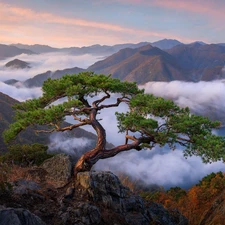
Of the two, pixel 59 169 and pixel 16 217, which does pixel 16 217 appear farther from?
pixel 59 169

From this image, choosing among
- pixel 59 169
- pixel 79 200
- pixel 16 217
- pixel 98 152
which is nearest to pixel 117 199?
pixel 79 200

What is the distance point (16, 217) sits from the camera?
6.76 m

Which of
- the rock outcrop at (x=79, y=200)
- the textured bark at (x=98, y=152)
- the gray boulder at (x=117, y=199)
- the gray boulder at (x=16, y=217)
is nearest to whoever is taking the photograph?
the gray boulder at (x=16, y=217)

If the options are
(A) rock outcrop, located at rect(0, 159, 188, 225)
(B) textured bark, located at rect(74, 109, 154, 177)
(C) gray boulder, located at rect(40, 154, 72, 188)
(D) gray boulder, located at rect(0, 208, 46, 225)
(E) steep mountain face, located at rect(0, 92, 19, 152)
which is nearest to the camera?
(D) gray boulder, located at rect(0, 208, 46, 225)

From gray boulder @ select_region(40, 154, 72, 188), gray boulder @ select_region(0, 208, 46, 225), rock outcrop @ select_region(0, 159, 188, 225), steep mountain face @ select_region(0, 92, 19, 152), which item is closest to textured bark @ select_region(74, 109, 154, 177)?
gray boulder @ select_region(40, 154, 72, 188)

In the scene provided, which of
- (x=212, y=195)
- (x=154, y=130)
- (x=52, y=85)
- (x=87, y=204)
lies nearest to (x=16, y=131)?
(x=52, y=85)

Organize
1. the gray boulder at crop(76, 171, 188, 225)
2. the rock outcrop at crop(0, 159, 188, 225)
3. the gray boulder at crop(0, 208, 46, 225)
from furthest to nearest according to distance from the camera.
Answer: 1. the gray boulder at crop(76, 171, 188, 225)
2. the rock outcrop at crop(0, 159, 188, 225)
3. the gray boulder at crop(0, 208, 46, 225)

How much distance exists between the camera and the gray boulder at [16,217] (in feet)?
21.8

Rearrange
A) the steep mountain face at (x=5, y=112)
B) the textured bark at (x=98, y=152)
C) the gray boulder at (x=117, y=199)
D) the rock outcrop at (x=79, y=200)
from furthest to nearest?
the steep mountain face at (x=5, y=112) < the textured bark at (x=98, y=152) < the gray boulder at (x=117, y=199) < the rock outcrop at (x=79, y=200)

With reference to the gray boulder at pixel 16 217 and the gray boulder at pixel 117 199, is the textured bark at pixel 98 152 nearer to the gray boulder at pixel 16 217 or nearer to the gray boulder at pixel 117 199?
the gray boulder at pixel 117 199

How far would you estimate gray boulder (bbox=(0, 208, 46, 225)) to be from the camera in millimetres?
6637

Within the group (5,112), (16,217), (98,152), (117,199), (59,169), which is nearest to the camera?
(16,217)

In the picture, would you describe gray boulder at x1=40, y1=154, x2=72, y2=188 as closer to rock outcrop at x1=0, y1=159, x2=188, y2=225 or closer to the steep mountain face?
rock outcrop at x1=0, y1=159, x2=188, y2=225

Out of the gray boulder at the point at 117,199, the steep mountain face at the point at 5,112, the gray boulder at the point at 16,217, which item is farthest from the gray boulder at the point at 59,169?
the steep mountain face at the point at 5,112
